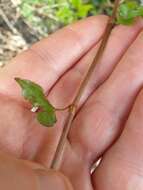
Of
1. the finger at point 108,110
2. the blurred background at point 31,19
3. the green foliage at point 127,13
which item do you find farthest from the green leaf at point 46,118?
the blurred background at point 31,19

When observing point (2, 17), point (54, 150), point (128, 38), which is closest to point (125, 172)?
point (54, 150)

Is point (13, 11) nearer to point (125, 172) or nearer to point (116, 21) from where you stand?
point (116, 21)

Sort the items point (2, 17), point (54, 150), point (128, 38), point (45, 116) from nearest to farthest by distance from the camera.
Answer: point (45, 116) → point (54, 150) → point (128, 38) → point (2, 17)

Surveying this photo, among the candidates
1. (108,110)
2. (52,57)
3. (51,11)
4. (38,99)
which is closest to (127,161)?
(108,110)

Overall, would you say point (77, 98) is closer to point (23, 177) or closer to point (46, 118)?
point (46, 118)

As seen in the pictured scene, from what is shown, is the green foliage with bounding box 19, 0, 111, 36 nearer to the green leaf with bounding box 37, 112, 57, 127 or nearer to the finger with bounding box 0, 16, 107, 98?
the finger with bounding box 0, 16, 107, 98

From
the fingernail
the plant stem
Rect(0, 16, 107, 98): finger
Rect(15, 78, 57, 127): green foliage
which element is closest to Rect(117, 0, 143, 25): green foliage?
the plant stem
